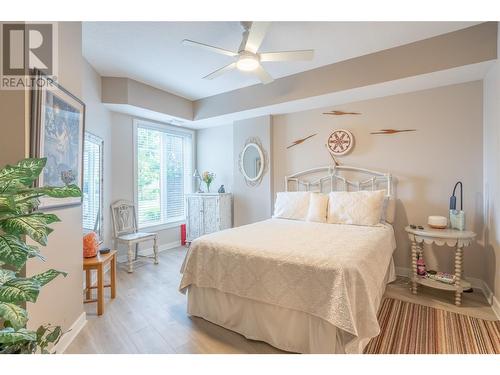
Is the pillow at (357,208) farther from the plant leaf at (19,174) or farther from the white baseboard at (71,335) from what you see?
the plant leaf at (19,174)

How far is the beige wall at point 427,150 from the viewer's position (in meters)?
2.85

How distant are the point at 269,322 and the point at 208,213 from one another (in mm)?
2877

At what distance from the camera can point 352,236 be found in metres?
2.39

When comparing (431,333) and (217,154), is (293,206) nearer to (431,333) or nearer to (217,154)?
(431,333)

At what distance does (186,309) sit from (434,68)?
352 centimetres

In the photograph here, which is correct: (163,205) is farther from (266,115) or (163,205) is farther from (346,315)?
(346,315)

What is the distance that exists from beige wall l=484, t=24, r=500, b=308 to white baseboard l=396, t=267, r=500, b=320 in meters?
0.03

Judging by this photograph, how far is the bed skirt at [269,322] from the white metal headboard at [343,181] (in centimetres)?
199

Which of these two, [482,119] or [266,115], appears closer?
[482,119]

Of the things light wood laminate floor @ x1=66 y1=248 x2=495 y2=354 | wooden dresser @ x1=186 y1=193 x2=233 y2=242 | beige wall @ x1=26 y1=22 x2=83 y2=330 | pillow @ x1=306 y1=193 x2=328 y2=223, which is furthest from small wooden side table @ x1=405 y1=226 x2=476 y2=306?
beige wall @ x1=26 y1=22 x2=83 y2=330

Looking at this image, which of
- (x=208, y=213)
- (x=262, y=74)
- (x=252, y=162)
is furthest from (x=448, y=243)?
(x=208, y=213)

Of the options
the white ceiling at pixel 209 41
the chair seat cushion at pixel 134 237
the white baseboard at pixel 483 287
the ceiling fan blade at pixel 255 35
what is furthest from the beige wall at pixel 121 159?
the white baseboard at pixel 483 287
